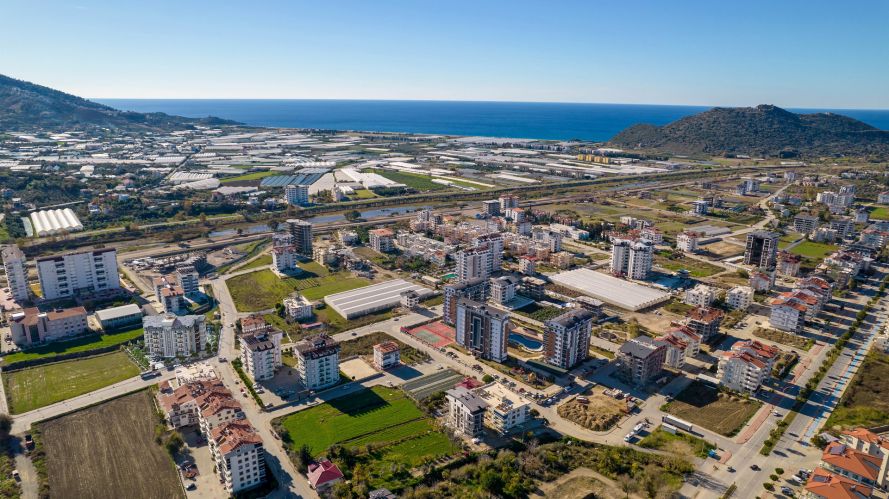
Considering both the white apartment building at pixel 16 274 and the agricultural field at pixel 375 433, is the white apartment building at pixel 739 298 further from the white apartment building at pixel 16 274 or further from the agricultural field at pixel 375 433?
the white apartment building at pixel 16 274

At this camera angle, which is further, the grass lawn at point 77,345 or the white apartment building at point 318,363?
the grass lawn at point 77,345

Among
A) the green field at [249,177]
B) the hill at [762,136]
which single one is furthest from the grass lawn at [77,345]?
the hill at [762,136]

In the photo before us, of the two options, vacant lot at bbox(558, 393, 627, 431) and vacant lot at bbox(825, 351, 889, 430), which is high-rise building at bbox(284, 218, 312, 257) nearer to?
vacant lot at bbox(558, 393, 627, 431)

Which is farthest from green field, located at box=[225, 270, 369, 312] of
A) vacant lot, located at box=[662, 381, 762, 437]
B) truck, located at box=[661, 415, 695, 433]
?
truck, located at box=[661, 415, 695, 433]

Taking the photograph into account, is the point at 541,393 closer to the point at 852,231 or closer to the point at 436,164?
the point at 852,231

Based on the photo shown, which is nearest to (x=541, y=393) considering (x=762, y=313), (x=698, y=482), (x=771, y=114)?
(x=698, y=482)

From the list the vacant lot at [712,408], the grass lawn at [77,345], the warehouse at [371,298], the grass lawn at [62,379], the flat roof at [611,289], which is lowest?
the grass lawn at [62,379]

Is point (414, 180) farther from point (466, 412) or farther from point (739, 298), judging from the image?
point (466, 412)
